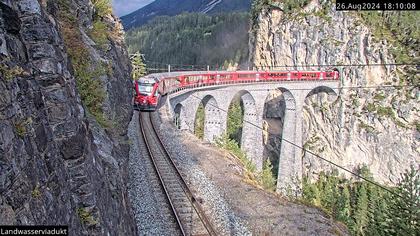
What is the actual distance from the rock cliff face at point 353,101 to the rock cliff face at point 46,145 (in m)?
57.0

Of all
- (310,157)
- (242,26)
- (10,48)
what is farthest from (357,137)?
(242,26)

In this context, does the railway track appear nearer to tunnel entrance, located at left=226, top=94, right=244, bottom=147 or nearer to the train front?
the train front

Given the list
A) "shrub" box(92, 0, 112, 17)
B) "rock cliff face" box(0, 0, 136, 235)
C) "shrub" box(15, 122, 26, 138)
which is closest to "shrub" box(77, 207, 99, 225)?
"rock cliff face" box(0, 0, 136, 235)

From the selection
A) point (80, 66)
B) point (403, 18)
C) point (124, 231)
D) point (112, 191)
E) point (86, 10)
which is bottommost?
point (124, 231)

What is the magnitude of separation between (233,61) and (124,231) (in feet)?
363

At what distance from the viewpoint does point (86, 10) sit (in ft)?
52.2

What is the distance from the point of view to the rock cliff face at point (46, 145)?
166 inches

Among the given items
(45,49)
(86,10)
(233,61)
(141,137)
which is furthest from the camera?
(233,61)

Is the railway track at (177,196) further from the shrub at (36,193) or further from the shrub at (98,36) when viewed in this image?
the shrub at (36,193)

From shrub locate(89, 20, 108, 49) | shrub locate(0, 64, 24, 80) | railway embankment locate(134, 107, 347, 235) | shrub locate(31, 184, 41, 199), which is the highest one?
shrub locate(89, 20, 108, 49)

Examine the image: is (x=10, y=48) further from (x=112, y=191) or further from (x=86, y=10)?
(x=86, y=10)

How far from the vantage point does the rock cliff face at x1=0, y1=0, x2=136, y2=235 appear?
4227mm

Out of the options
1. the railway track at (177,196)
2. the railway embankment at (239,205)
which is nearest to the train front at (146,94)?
the railway track at (177,196)

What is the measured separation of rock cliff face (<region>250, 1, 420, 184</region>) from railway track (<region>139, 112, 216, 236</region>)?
47.6 meters
